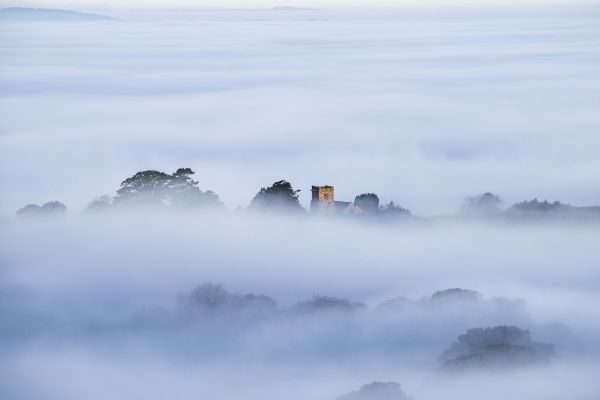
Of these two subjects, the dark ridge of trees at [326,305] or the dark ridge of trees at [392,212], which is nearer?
the dark ridge of trees at [326,305]

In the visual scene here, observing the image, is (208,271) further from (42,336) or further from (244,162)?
(244,162)

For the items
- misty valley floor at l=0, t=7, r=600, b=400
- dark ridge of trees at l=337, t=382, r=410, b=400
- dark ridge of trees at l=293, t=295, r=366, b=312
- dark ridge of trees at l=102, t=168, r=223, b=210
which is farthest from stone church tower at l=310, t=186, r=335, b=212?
dark ridge of trees at l=337, t=382, r=410, b=400

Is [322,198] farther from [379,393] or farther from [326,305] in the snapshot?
[379,393]

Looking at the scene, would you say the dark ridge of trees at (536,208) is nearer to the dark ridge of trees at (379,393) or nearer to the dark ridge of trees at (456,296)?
the dark ridge of trees at (456,296)

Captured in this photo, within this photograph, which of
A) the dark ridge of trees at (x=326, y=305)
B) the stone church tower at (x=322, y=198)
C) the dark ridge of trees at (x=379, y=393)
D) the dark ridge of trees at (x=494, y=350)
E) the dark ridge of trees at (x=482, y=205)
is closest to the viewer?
the dark ridge of trees at (x=379, y=393)

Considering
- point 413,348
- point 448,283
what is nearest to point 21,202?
point 448,283

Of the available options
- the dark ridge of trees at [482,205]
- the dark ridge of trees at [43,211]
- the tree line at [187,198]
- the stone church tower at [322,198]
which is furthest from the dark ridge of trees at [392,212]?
the dark ridge of trees at [43,211]
